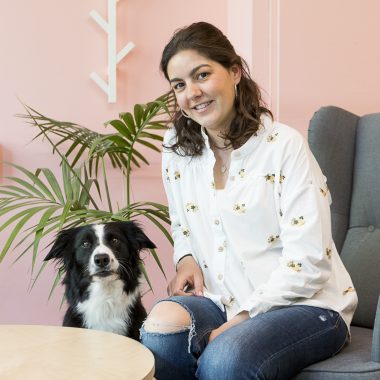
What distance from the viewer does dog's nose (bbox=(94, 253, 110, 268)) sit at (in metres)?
1.89

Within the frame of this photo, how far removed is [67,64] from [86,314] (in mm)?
1198

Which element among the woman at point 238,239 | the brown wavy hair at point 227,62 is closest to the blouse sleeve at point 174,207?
the woman at point 238,239

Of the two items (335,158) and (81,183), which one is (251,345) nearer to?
(335,158)

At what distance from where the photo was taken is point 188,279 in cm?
179

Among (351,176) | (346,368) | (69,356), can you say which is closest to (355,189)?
(351,176)

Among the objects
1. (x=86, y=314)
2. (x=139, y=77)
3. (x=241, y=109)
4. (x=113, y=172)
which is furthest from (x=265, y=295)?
(x=139, y=77)

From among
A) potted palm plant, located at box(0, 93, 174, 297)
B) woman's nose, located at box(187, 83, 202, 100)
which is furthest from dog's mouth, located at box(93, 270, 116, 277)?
woman's nose, located at box(187, 83, 202, 100)

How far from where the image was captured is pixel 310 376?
1392mm

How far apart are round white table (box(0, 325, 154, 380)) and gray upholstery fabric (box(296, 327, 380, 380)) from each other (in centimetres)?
37

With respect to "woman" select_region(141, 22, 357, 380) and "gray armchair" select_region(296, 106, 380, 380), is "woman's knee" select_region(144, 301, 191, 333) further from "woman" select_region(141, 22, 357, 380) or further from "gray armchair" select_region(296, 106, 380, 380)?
"gray armchair" select_region(296, 106, 380, 380)

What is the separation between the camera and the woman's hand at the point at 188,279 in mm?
1766

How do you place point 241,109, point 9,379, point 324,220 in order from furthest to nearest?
point 241,109 < point 324,220 < point 9,379

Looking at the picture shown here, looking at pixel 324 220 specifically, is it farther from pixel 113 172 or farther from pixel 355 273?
pixel 113 172

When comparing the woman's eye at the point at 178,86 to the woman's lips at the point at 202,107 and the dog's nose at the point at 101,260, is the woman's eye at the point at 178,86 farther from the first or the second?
the dog's nose at the point at 101,260
